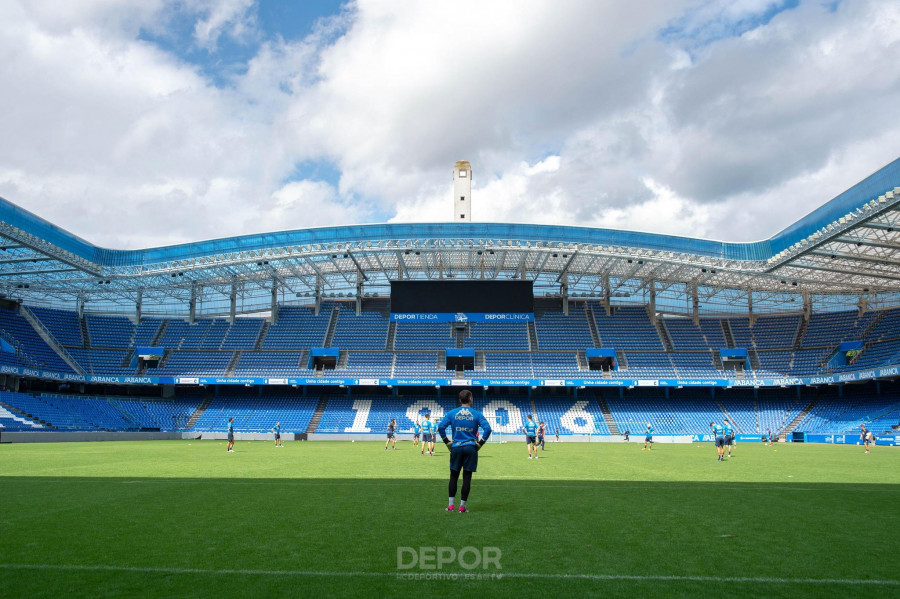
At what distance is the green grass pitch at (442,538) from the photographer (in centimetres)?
518

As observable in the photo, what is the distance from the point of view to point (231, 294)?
5616cm

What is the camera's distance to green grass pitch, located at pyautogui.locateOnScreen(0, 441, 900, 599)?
17.0ft

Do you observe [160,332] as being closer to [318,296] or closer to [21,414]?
[318,296]

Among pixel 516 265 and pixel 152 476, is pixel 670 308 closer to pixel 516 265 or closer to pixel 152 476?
pixel 516 265

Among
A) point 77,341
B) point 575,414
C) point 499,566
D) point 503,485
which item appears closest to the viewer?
point 499,566

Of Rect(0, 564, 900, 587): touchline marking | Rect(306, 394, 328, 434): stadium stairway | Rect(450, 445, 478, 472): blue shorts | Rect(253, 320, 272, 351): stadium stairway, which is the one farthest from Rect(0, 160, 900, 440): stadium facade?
Rect(0, 564, 900, 587): touchline marking

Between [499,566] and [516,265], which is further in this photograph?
[516,265]

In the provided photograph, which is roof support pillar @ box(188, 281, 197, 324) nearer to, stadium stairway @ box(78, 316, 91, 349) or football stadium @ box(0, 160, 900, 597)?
football stadium @ box(0, 160, 900, 597)

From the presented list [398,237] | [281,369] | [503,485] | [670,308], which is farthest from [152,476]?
[670,308]

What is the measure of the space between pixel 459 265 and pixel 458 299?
3.07 m

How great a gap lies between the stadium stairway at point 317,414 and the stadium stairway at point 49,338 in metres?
20.2

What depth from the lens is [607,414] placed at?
49.8 meters

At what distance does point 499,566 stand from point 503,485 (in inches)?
280

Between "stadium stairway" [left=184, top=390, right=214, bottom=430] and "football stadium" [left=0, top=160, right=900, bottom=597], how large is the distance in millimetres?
261
